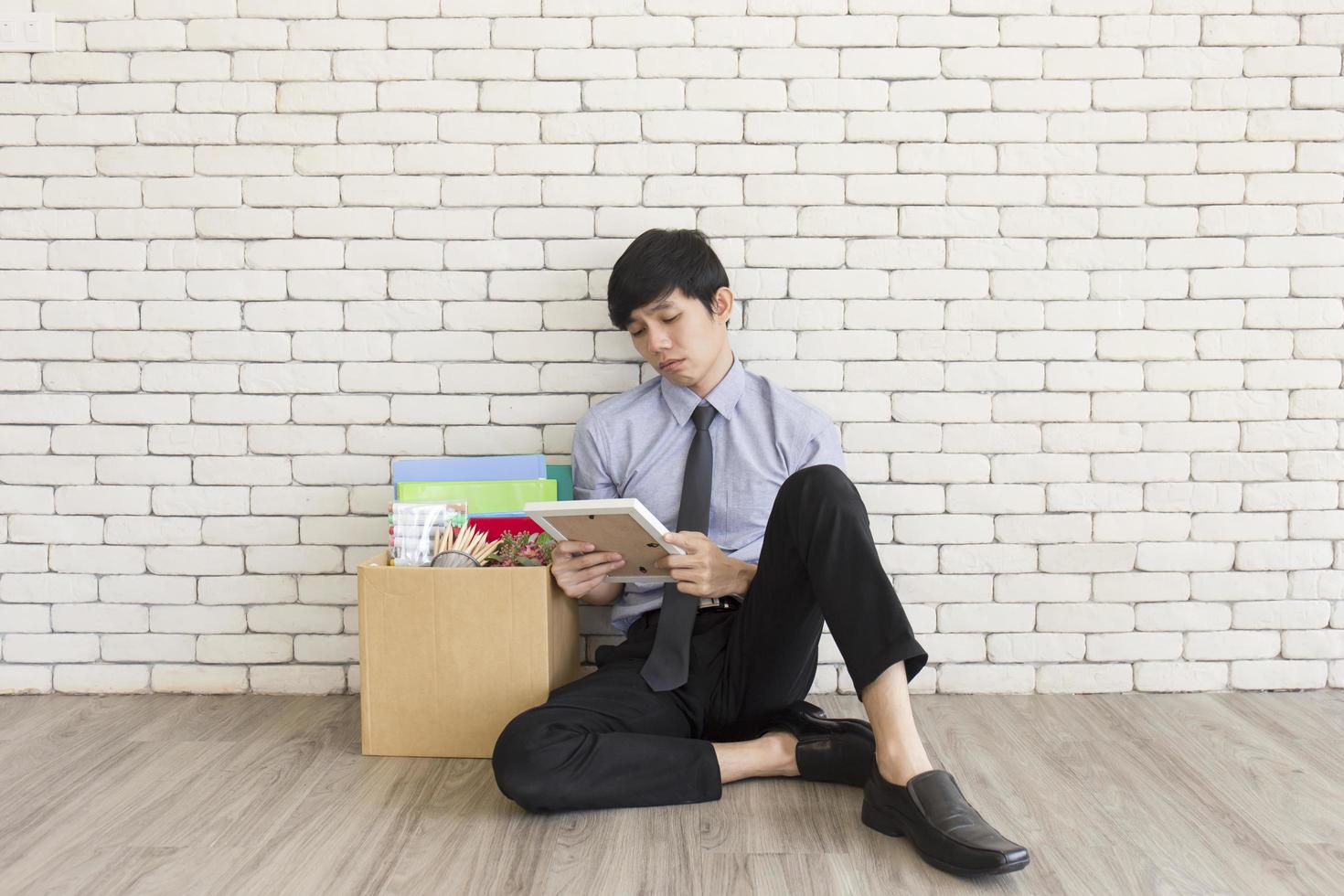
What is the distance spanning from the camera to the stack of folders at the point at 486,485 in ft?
7.71

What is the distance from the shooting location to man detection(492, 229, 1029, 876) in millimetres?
1771

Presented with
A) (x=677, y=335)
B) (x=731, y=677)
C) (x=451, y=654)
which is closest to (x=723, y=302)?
(x=677, y=335)

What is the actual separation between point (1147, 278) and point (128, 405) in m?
2.73

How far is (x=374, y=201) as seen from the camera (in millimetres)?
2576

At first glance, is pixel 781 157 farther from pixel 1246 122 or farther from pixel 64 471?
pixel 64 471

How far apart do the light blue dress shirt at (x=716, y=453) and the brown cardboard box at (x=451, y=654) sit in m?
0.27

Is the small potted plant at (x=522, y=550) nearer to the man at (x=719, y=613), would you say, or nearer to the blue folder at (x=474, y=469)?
the man at (x=719, y=613)

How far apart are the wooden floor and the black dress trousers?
0.26ft

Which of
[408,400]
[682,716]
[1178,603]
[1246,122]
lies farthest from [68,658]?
[1246,122]

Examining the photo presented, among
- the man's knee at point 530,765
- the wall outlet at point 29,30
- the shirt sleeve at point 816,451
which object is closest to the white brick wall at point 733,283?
the wall outlet at point 29,30

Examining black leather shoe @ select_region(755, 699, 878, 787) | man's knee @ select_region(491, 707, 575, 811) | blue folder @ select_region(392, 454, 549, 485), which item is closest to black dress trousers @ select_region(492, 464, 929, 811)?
man's knee @ select_region(491, 707, 575, 811)

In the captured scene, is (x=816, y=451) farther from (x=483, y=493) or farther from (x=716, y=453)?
(x=483, y=493)

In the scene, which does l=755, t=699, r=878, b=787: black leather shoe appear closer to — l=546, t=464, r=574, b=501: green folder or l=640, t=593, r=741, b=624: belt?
l=640, t=593, r=741, b=624: belt

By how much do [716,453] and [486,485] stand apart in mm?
569
